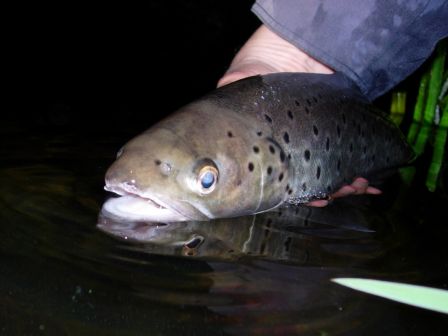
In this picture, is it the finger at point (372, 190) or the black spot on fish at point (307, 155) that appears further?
the finger at point (372, 190)

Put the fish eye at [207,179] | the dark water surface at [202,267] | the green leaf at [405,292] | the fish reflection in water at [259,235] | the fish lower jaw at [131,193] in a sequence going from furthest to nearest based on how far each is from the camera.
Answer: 1. the fish eye at [207,179]
2. the fish lower jaw at [131,193]
3. the fish reflection in water at [259,235]
4. the green leaf at [405,292]
5. the dark water surface at [202,267]

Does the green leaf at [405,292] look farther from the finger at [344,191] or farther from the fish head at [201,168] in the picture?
the finger at [344,191]

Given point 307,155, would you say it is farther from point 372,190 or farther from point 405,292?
point 405,292

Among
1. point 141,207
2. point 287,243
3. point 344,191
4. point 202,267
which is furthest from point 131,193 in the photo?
point 344,191

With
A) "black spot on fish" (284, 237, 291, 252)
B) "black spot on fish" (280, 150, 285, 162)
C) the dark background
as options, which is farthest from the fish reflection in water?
the dark background

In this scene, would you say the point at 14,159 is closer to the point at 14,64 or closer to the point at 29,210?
the point at 29,210

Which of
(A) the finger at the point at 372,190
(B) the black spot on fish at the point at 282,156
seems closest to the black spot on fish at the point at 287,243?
(B) the black spot on fish at the point at 282,156

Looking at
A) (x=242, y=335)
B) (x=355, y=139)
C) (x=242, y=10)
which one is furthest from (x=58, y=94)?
(x=242, y=10)
